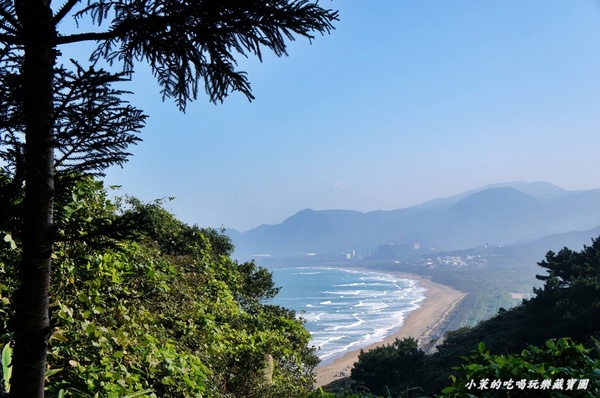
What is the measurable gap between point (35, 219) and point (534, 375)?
2243 mm

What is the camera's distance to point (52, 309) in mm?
2750

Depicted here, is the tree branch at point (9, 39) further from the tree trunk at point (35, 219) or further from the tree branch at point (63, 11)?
the tree branch at point (63, 11)

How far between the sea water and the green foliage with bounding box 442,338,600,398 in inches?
974

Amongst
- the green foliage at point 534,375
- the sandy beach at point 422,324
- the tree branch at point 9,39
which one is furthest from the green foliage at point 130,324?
the sandy beach at point 422,324

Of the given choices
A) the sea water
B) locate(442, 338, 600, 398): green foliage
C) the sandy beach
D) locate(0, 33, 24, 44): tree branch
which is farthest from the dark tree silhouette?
the sandy beach

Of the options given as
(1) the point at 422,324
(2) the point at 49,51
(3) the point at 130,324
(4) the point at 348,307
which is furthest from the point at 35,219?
(4) the point at 348,307

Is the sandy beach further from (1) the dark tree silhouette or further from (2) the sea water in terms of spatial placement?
(1) the dark tree silhouette

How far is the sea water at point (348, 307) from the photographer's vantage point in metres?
47.5

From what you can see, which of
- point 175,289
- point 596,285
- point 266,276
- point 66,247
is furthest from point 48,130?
point 596,285

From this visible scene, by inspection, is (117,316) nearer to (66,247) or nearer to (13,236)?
(66,247)

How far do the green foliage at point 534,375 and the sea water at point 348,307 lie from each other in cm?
2473

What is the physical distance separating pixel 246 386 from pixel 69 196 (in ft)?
12.4

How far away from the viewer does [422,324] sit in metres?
56.0

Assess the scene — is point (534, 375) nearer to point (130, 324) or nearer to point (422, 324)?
point (130, 324)
